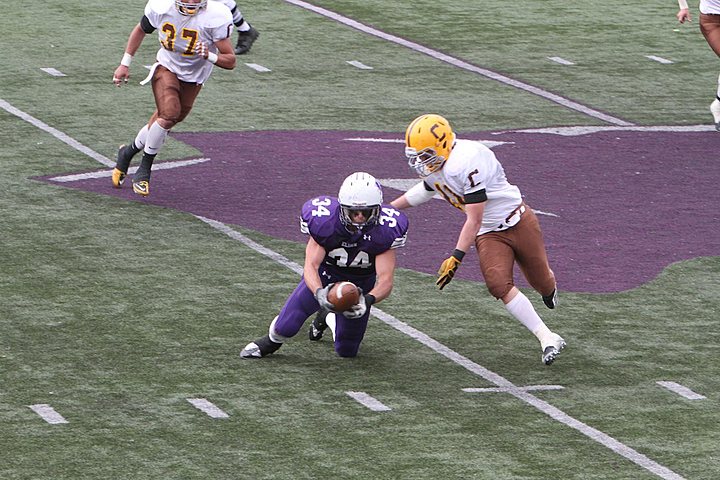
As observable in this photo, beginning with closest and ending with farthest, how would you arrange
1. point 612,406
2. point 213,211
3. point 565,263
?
point 612,406 → point 565,263 → point 213,211

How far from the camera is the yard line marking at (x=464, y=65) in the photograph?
14992 mm

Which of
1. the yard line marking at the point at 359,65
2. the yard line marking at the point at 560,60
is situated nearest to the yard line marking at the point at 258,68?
the yard line marking at the point at 359,65

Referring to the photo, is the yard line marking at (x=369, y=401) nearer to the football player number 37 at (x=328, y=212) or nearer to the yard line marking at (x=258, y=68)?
the football player number 37 at (x=328, y=212)

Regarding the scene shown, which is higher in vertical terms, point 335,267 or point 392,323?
point 335,267

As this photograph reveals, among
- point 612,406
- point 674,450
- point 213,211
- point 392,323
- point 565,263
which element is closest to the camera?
point 674,450

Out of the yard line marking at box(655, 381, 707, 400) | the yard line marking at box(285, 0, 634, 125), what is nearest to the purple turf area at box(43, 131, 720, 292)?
the yard line marking at box(285, 0, 634, 125)

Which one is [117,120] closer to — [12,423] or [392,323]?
[392,323]

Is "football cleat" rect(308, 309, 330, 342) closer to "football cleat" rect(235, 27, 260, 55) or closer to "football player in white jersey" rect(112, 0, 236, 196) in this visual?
"football player in white jersey" rect(112, 0, 236, 196)

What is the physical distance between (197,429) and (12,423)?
85 centimetres

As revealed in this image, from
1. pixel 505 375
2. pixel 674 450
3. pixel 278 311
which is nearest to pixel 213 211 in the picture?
pixel 278 311

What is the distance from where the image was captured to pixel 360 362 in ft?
27.9

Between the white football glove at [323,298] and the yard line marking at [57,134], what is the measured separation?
4.92 metres

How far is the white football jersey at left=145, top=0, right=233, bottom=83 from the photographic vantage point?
11672 millimetres

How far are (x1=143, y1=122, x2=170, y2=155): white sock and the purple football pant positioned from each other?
11.7 feet
